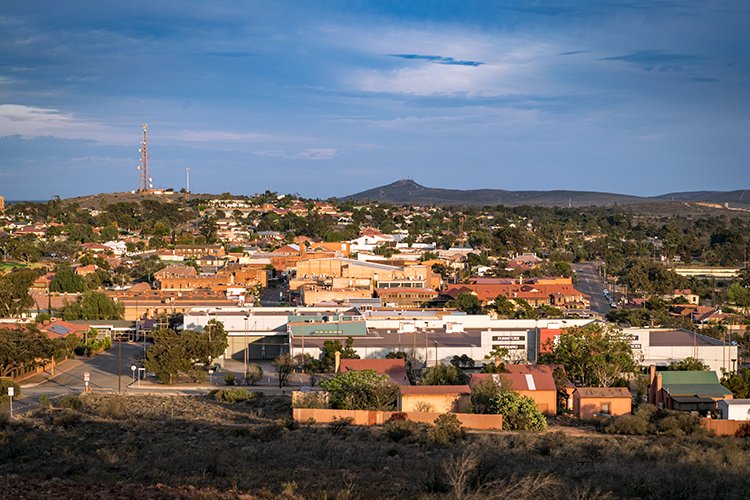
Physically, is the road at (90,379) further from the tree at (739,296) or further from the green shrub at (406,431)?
the tree at (739,296)

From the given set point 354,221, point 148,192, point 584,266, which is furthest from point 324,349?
point 148,192

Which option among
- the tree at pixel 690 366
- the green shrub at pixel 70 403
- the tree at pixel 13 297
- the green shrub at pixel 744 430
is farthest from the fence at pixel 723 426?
the tree at pixel 13 297

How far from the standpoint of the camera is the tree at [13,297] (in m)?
41.5

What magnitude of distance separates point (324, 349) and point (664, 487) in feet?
70.1

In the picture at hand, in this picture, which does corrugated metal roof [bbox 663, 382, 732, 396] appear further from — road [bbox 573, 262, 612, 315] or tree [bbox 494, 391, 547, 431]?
road [bbox 573, 262, 612, 315]

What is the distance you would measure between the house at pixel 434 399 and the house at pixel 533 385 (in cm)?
86

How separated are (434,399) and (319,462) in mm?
8187

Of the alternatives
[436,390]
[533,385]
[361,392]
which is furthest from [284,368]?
[533,385]

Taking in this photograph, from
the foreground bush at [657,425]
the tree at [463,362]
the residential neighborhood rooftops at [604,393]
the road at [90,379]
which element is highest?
the residential neighborhood rooftops at [604,393]

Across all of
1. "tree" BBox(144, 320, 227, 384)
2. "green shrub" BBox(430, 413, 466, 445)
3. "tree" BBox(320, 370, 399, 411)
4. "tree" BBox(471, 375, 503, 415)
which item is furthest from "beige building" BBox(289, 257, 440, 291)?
"green shrub" BBox(430, 413, 466, 445)

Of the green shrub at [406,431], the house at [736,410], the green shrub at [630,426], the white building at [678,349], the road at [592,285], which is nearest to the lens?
the green shrub at [406,431]

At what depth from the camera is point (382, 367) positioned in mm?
27469

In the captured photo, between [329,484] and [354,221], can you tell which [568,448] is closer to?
[329,484]

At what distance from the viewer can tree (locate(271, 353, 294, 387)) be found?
2947 centimetres
